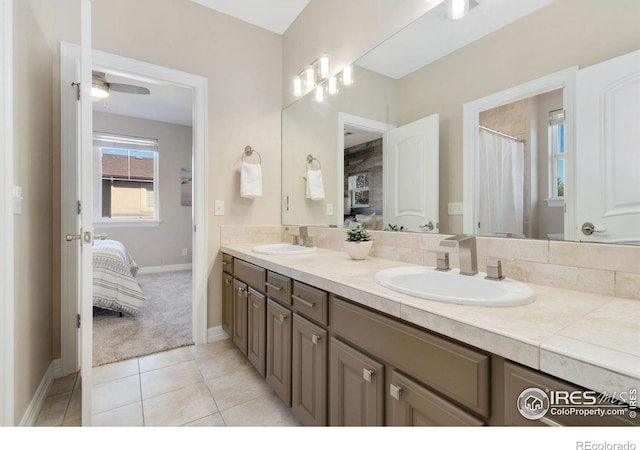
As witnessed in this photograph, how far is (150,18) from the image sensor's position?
2148 millimetres

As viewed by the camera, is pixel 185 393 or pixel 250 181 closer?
pixel 185 393

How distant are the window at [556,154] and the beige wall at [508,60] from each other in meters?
0.18

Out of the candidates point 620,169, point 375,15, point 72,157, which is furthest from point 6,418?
point 375,15

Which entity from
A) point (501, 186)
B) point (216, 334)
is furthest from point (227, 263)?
point (501, 186)

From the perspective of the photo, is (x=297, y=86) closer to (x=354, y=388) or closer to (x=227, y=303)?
(x=227, y=303)

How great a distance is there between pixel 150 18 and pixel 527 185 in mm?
2653

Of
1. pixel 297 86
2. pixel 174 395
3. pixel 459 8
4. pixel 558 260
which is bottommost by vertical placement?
pixel 174 395

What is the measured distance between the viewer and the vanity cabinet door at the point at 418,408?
2.36 feet

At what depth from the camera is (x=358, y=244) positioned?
5.39 ft

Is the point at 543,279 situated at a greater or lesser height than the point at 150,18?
lesser

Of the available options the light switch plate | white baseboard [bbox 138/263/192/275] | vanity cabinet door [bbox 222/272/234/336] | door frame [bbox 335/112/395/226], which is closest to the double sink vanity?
door frame [bbox 335/112/395/226]

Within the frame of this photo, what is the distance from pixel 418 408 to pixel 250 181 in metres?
2.05

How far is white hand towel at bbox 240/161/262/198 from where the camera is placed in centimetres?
243

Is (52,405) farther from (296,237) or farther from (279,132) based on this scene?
(279,132)
